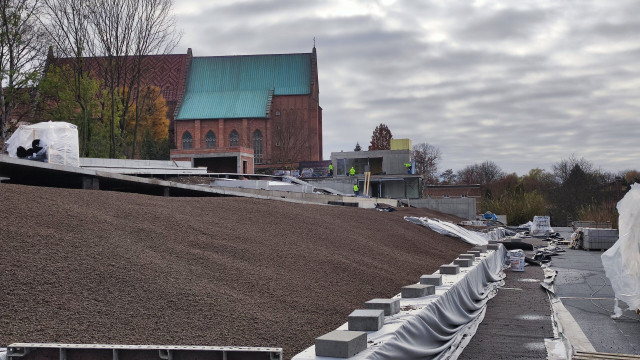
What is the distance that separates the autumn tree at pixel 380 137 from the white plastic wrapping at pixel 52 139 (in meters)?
91.2

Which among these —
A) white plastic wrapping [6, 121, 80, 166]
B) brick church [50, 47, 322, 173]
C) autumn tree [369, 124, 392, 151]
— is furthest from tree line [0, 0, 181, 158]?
Result: autumn tree [369, 124, 392, 151]

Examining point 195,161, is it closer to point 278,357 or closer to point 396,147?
point 396,147

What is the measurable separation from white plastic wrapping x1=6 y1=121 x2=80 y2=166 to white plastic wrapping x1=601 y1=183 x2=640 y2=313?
47.4 ft

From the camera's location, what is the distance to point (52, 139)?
1923cm

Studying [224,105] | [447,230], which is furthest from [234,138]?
[447,230]

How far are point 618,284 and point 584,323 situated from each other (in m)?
1.13

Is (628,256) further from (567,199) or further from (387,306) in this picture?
(567,199)

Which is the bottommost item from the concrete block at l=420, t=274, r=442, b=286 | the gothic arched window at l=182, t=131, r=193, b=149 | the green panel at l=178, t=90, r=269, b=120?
the concrete block at l=420, t=274, r=442, b=286

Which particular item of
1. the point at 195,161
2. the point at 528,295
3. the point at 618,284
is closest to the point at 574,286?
the point at 528,295

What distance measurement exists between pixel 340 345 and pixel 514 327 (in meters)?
6.31

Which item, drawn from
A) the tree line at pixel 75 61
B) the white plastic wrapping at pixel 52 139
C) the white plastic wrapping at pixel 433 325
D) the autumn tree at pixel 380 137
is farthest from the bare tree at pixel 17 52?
the autumn tree at pixel 380 137

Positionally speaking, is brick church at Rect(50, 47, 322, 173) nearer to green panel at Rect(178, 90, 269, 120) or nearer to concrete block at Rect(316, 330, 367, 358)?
green panel at Rect(178, 90, 269, 120)

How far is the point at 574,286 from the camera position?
1747 cm

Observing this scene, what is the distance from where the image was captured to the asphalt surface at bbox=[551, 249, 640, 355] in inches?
406
